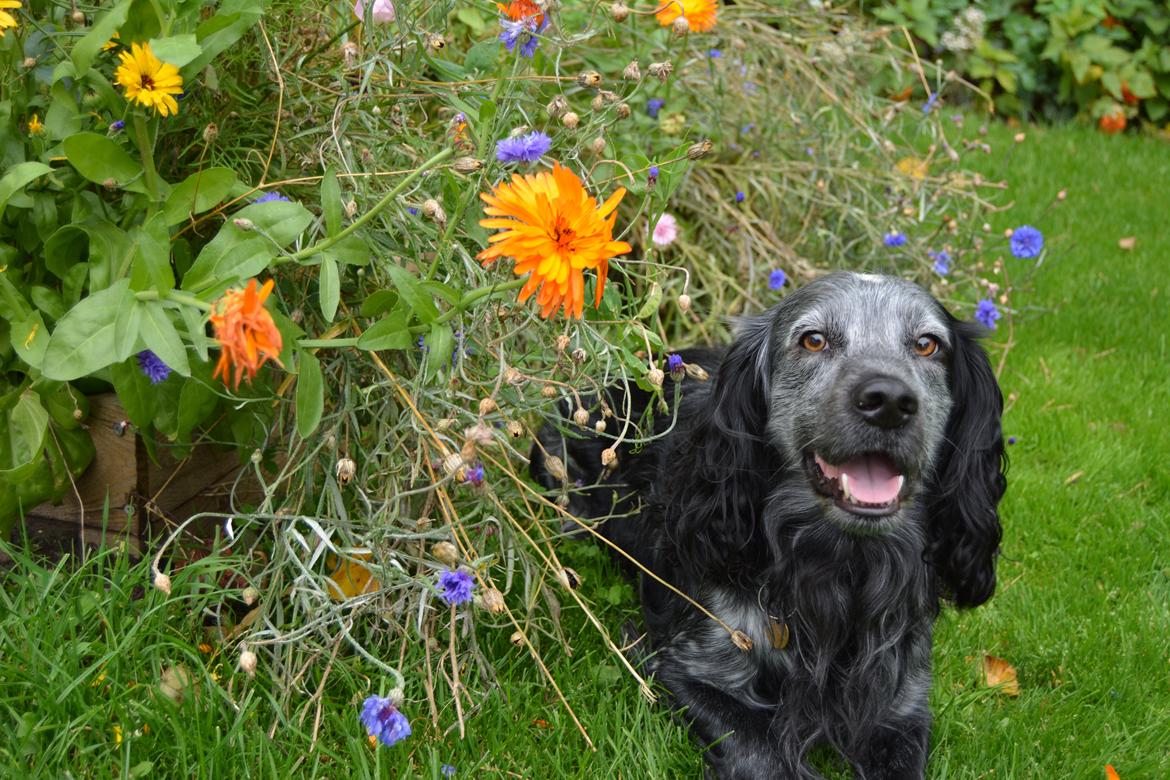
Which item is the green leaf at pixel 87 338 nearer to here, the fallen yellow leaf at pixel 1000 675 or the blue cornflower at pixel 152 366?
the blue cornflower at pixel 152 366

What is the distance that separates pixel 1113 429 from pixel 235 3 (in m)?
3.28

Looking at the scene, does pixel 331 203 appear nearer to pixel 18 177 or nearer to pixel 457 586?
pixel 18 177

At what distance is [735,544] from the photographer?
2672mm

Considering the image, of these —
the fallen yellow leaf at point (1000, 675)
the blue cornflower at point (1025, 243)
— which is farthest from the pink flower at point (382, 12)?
the blue cornflower at point (1025, 243)

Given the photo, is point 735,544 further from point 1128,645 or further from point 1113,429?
point 1113,429

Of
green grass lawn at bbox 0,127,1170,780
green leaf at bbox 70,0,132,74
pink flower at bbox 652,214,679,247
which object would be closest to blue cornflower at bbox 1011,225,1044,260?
green grass lawn at bbox 0,127,1170,780

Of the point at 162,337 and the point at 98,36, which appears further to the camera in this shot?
the point at 98,36

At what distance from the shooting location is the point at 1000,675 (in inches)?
114

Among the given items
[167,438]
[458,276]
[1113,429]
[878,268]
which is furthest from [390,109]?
[1113,429]

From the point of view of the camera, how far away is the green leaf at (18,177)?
2188 mm

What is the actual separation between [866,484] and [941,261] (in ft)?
7.78

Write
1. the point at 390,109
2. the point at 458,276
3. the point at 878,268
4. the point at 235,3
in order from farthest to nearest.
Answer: the point at 878,268 < the point at 390,109 < the point at 458,276 < the point at 235,3

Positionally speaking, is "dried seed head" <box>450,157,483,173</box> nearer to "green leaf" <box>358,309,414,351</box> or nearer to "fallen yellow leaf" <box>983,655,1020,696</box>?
"green leaf" <box>358,309,414,351</box>

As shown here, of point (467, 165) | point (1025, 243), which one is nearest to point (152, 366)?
point (467, 165)
